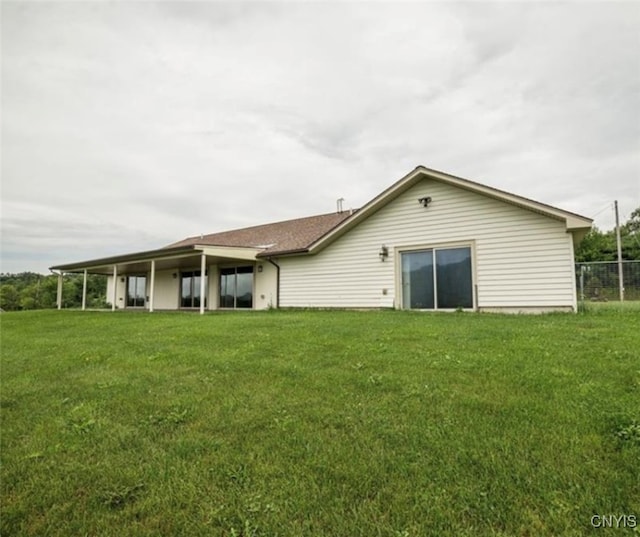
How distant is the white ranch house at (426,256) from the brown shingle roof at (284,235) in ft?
0.44

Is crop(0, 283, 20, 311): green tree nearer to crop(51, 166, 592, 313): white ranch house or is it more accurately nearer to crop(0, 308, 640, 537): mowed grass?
crop(51, 166, 592, 313): white ranch house

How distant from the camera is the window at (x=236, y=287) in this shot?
16.3 metres

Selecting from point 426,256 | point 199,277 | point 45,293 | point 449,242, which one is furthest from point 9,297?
point 449,242

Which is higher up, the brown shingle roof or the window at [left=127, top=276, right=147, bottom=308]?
the brown shingle roof

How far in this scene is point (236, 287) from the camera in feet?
55.3

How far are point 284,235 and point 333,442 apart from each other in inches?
584

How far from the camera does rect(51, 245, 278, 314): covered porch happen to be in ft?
48.9

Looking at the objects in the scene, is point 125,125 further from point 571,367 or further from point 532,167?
point 532,167

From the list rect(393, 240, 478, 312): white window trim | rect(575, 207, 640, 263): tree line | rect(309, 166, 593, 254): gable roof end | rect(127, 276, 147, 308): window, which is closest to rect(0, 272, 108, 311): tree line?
rect(127, 276, 147, 308): window

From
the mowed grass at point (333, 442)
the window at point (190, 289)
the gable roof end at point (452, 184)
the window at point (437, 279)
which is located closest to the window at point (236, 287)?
the window at point (190, 289)

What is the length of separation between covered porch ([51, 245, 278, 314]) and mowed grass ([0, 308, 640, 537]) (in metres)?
9.27

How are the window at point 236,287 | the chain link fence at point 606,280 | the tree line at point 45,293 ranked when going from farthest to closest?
the tree line at point 45,293 < the chain link fence at point 606,280 < the window at point 236,287

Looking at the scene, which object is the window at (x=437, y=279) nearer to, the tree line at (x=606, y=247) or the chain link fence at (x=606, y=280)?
the chain link fence at (x=606, y=280)

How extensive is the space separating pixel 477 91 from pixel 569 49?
2424 millimetres
